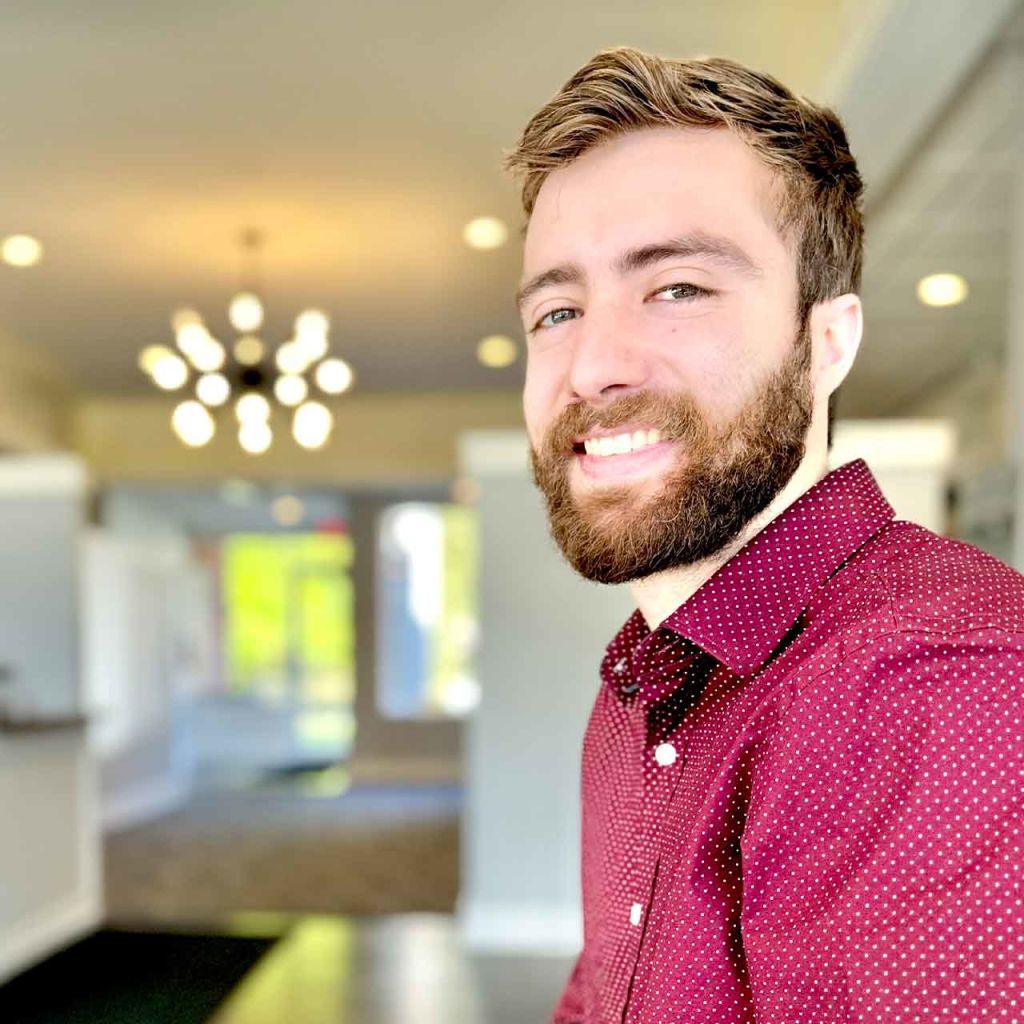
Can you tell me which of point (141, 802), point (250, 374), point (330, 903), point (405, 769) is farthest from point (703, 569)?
point (405, 769)

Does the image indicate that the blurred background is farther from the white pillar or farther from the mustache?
the mustache

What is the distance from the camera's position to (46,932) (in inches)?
203

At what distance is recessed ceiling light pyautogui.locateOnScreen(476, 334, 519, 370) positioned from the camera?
698 cm

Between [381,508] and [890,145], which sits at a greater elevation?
[890,145]

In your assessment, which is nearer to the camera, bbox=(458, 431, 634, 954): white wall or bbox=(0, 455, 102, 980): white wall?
bbox=(0, 455, 102, 980): white wall

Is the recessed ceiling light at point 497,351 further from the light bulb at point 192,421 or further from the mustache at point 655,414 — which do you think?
the mustache at point 655,414

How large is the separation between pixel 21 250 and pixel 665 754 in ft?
16.4

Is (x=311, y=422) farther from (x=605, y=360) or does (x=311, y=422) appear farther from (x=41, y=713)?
(x=605, y=360)

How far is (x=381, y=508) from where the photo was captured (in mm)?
11750

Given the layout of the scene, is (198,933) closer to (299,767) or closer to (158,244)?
(158,244)

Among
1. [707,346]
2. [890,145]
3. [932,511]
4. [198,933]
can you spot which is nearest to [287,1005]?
[198,933]

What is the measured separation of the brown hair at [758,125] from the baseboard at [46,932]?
16.4ft

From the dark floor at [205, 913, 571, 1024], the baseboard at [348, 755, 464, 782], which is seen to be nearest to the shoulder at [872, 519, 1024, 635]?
the dark floor at [205, 913, 571, 1024]

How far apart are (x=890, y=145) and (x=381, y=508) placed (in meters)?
8.83
